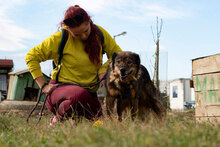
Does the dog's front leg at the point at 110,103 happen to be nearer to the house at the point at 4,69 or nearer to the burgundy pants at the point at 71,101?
the burgundy pants at the point at 71,101

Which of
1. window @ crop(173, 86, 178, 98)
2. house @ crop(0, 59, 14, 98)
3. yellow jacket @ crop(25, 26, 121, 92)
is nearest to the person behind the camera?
yellow jacket @ crop(25, 26, 121, 92)

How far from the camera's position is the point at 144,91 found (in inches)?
213

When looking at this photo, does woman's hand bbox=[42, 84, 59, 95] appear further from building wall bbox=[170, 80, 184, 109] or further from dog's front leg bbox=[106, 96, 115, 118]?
building wall bbox=[170, 80, 184, 109]

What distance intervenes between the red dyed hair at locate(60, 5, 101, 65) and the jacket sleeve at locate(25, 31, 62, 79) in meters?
0.33

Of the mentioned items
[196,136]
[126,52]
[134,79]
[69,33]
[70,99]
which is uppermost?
[69,33]

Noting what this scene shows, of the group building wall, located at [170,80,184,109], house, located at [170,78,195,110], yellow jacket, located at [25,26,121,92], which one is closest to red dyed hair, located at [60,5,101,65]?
yellow jacket, located at [25,26,121,92]

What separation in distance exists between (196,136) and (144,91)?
3.07 meters

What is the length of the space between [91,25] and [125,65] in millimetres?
985

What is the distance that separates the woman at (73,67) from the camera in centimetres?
454

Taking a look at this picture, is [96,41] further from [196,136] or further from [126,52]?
[196,136]

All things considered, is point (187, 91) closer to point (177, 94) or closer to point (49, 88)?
point (177, 94)

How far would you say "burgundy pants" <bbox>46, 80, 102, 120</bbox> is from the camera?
14.9 feet

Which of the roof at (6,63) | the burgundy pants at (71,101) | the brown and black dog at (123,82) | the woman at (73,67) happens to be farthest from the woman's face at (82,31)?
the roof at (6,63)

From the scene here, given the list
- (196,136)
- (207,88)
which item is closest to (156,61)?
(207,88)
